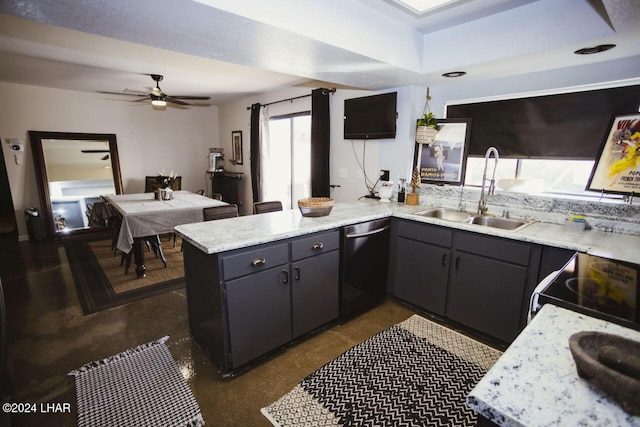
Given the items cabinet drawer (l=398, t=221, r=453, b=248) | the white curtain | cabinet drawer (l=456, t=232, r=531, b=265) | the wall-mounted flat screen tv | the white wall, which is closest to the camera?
cabinet drawer (l=456, t=232, r=531, b=265)

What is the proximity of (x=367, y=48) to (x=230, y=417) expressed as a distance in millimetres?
2492

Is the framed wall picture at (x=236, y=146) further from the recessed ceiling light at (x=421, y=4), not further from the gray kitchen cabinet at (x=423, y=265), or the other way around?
the recessed ceiling light at (x=421, y=4)

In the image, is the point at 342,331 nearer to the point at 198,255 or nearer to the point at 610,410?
the point at 198,255

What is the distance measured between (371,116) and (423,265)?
5.66 ft

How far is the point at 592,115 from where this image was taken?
2.37 m

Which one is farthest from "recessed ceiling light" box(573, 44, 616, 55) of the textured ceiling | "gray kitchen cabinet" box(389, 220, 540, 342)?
"gray kitchen cabinet" box(389, 220, 540, 342)

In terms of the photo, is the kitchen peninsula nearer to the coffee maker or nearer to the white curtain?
the white curtain

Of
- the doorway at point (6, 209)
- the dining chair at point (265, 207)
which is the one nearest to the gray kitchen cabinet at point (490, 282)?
the dining chair at point (265, 207)

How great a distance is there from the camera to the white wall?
480cm

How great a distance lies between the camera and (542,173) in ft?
10.3

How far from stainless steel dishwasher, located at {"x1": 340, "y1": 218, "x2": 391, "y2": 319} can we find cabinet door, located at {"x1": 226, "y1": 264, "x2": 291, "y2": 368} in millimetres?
570

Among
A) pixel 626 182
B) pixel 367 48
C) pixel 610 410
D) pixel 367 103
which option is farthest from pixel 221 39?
pixel 626 182

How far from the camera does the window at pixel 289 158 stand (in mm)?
4816

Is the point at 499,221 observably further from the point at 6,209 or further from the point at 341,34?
the point at 6,209
